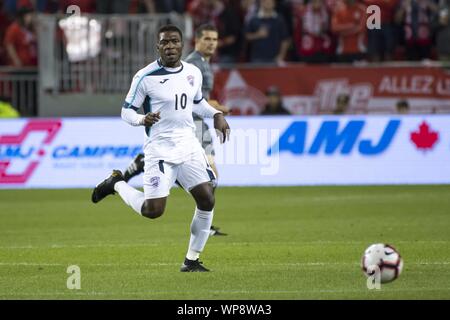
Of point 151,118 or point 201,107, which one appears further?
point 201,107

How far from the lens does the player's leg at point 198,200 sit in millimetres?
11188

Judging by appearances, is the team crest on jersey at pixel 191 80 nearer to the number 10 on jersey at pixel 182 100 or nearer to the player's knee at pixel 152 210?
the number 10 on jersey at pixel 182 100

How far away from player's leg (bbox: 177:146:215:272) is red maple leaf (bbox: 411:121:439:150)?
994 centimetres

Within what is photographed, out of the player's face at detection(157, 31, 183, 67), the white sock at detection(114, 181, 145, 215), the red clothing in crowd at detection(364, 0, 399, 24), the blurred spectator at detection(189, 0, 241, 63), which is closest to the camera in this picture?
the player's face at detection(157, 31, 183, 67)

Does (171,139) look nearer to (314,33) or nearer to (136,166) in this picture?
(136,166)

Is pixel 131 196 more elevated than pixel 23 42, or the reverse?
pixel 131 196

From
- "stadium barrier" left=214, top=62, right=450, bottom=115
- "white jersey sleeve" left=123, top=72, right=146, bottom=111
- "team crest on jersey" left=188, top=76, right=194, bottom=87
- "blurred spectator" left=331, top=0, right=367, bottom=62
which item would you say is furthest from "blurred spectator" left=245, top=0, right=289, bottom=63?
"white jersey sleeve" left=123, top=72, right=146, bottom=111

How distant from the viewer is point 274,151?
20.7m

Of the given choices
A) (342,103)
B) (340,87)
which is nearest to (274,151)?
(342,103)

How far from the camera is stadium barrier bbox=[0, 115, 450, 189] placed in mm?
20625

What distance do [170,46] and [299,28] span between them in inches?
550

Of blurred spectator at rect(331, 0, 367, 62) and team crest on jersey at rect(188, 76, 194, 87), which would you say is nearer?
team crest on jersey at rect(188, 76, 194, 87)

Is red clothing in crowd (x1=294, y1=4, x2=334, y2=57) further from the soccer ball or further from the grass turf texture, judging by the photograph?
the soccer ball

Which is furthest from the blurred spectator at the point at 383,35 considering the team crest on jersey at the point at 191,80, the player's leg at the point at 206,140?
the team crest on jersey at the point at 191,80
